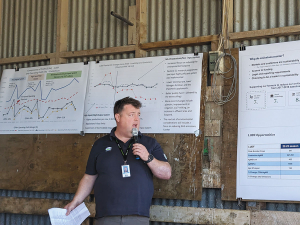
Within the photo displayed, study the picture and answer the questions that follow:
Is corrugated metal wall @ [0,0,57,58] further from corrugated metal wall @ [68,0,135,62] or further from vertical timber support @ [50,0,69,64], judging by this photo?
corrugated metal wall @ [68,0,135,62]

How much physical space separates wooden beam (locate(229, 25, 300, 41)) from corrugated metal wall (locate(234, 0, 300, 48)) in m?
0.08

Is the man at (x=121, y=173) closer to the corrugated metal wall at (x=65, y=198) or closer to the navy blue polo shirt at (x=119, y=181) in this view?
the navy blue polo shirt at (x=119, y=181)

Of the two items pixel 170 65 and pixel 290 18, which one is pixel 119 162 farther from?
pixel 290 18

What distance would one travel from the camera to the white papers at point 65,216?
438cm

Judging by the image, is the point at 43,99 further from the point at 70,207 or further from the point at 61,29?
the point at 70,207

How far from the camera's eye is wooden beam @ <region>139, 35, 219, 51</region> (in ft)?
17.5

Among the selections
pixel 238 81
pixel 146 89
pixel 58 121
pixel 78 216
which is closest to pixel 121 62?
Result: pixel 146 89

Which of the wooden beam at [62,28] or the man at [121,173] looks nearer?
the man at [121,173]

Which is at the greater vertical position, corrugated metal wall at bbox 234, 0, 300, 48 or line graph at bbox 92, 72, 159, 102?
corrugated metal wall at bbox 234, 0, 300, 48

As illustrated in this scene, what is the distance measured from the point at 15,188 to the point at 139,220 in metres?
2.71

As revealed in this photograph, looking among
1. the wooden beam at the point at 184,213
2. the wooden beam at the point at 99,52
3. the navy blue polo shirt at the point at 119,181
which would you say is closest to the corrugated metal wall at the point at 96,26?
the wooden beam at the point at 99,52

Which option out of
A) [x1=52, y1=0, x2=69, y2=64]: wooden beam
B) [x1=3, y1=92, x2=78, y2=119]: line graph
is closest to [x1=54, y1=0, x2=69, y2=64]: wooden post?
[x1=52, y1=0, x2=69, y2=64]: wooden beam

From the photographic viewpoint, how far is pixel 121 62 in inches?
230

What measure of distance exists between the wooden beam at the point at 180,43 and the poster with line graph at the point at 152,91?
0.19m
